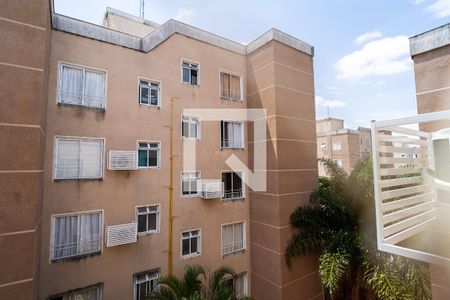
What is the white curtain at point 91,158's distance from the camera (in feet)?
26.5

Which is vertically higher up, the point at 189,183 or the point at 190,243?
the point at 189,183

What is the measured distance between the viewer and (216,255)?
1044 centimetres

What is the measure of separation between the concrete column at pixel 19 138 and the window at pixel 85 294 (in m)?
2.61

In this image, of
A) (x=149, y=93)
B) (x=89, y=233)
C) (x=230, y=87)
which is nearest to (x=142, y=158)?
(x=149, y=93)

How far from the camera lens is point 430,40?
4.61m

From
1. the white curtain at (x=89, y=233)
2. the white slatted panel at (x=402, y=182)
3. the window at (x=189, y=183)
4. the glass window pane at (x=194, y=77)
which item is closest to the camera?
the white slatted panel at (x=402, y=182)

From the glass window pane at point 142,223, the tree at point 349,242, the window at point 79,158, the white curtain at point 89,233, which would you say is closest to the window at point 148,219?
the glass window pane at point 142,223

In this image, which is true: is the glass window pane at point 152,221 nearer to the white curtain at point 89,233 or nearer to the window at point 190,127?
the white curtain at point 89,233

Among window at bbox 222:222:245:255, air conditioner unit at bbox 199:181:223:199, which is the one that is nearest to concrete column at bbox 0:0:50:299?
air conditioner unit at bbox 199:181:223:199

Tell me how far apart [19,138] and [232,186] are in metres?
7.87

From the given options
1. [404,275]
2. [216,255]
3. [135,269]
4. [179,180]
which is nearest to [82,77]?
[179,180]

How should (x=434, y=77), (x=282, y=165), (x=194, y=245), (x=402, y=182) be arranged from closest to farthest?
(x=402, y=182) → (x=434, y=77) → (x=194, y=245) → (x=282, y=165)
